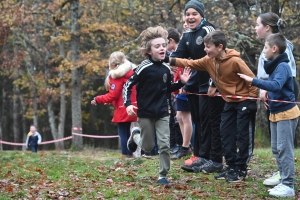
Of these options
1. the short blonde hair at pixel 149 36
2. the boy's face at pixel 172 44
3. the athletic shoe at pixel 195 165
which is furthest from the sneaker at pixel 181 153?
the short blonde hair at pixel 149 36

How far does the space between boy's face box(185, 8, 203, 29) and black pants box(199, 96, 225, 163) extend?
108 cm

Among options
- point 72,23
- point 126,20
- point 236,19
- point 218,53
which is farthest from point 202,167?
point 126,20

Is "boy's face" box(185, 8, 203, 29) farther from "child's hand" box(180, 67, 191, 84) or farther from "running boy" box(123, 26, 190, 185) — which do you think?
"child's hand" box(180, 67, 191, 84)

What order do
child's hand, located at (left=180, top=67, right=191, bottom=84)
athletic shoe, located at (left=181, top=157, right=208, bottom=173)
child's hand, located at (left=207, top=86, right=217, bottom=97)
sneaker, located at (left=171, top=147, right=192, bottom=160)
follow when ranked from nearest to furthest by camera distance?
child's hand, located at (left=180, top=67, right=191, bottom=84), child's hand, located at (left=207, top=86, right=217, bottom=97), athletic shoe, located at (left=181, top=157, right=208, bottom=173), sneaker, located at (left=171, top=147, right=192, bottom=160)

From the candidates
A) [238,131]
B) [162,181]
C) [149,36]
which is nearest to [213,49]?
[149,36]

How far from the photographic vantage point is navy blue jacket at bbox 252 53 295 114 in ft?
20.8

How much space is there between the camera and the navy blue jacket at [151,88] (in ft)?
24.1

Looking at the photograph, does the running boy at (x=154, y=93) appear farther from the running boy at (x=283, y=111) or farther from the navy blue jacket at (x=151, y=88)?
the running boy at (x=283, y=111)

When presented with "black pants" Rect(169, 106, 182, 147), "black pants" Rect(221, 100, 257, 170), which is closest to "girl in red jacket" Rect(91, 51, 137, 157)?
"black pants" Rect(169, 106, 182, 147)

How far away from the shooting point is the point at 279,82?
6.32m

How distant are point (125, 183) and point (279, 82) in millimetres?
2699

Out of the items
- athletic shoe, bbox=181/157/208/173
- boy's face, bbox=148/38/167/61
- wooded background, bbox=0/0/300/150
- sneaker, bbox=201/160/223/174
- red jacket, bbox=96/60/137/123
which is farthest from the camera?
wooded background, bbox=0/0/300/150

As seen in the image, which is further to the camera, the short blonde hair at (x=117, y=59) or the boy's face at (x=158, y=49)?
the short blonde hair at (x=117, y=59)

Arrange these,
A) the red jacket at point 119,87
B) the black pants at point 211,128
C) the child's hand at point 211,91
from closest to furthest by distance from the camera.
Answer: the child's hand at point 211,91 < the black pants at point 211,128 < the red jacket at point 119,87
